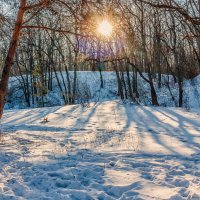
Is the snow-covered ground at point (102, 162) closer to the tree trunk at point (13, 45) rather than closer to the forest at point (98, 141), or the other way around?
the forest at point (98, 141)

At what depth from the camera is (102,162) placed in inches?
245

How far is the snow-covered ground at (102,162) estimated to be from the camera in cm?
453

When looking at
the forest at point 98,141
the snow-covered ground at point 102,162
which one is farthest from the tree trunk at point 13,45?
the snow-covered ground at point 102,162

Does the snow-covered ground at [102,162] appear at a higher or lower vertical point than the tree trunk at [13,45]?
lower

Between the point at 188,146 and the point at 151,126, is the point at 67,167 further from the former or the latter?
the point at 151,126

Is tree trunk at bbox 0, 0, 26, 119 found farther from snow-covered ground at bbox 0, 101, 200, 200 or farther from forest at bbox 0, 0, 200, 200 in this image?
snow-covered ground at bbox 0, 101, 200, 200

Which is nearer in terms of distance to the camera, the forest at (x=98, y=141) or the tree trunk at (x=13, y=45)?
the forest at (x=98, y=141)

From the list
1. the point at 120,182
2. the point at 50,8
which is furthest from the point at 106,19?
the point at 120,182

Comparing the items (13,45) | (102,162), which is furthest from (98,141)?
(13,45)

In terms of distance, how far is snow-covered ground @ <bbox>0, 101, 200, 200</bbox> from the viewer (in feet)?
14.9

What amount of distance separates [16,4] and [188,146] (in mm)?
5489

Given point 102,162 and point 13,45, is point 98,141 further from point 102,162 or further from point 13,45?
point 13,45

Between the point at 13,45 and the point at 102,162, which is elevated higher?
the point at 13,45

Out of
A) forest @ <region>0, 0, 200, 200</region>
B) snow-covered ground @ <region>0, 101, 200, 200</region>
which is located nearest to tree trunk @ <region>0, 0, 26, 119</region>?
forest @ <region>0, 0, 200, 200</region>
